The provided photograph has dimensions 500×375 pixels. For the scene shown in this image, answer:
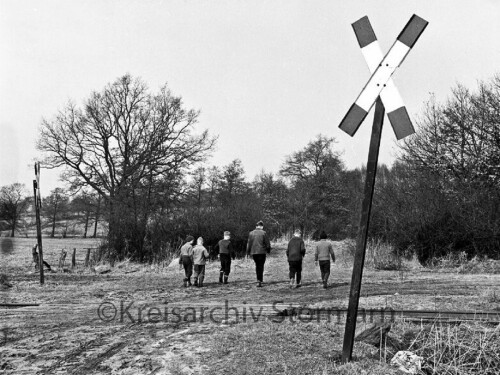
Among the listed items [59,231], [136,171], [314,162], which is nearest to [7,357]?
[136,171]

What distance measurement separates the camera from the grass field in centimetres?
529

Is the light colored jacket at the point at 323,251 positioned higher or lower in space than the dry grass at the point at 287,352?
higher

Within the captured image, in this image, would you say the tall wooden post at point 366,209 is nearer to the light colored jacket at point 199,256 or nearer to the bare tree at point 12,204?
the light colored jacket at point 199,256

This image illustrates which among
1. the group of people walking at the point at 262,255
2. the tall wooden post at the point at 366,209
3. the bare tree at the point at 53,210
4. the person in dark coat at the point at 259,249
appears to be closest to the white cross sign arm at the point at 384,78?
the tall wooden post at the point at 366,209

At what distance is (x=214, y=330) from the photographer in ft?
23.8

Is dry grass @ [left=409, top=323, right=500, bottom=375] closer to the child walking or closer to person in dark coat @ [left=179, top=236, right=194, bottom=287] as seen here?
the child walking

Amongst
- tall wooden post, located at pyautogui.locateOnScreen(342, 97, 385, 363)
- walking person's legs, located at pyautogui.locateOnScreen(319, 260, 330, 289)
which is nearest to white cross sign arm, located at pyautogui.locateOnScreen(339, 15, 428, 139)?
tall wooden post, located at pyautogui.locateOnScreen(342, 97, 385, 363)

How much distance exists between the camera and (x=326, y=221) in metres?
48.1

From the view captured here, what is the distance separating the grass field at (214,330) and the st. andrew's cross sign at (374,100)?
958mm

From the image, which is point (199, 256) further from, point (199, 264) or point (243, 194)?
point (243, 194)

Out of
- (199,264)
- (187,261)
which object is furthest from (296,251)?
(187,261)

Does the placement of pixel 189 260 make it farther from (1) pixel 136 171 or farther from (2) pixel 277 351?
(1) pixel 136 171

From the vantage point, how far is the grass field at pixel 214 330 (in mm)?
5293

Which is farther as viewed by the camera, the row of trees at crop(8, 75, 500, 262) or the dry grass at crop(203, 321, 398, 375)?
the row of trees at crop(8, 75, 500, 262)
